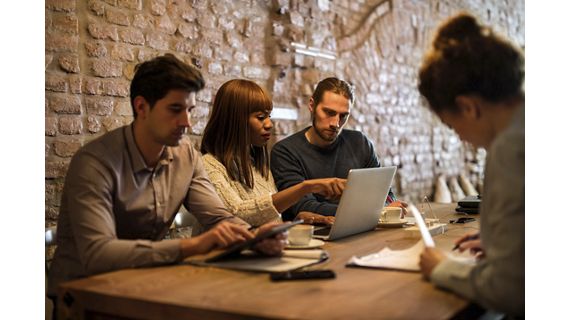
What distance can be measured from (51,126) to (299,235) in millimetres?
1389

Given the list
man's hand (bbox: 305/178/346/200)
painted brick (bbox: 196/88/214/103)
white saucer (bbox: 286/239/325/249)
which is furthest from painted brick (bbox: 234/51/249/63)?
white saucer (bbox: 286/239/325/249)

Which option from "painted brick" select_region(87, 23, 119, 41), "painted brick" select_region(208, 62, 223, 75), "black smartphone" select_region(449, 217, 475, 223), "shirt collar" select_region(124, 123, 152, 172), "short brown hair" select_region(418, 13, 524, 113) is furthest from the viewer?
"painted brick" select_region(208, 62, 223, 75)

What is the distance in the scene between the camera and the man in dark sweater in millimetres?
3277

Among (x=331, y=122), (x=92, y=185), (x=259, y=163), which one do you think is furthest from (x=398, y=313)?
(x=331, y=122)

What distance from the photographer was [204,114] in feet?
12.2

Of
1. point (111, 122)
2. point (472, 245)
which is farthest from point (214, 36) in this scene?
point (472, 245)

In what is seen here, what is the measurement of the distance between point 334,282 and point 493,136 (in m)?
0.55

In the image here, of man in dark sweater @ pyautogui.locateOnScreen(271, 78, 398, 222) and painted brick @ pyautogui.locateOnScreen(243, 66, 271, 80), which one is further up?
painted brick @ pyautogui.locateOnScreen(243, 66, 271, 80)

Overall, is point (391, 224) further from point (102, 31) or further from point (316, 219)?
point (102, 31)

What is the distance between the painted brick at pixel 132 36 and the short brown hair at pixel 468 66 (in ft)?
6.68

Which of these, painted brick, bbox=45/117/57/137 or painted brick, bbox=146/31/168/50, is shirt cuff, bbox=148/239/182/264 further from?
painted brick, bbox=146/31/168/50

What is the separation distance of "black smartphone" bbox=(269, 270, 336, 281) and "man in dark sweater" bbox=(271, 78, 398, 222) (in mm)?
1474

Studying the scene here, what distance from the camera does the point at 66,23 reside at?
2.88m

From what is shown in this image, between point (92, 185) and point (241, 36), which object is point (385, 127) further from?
point (92, 185)
